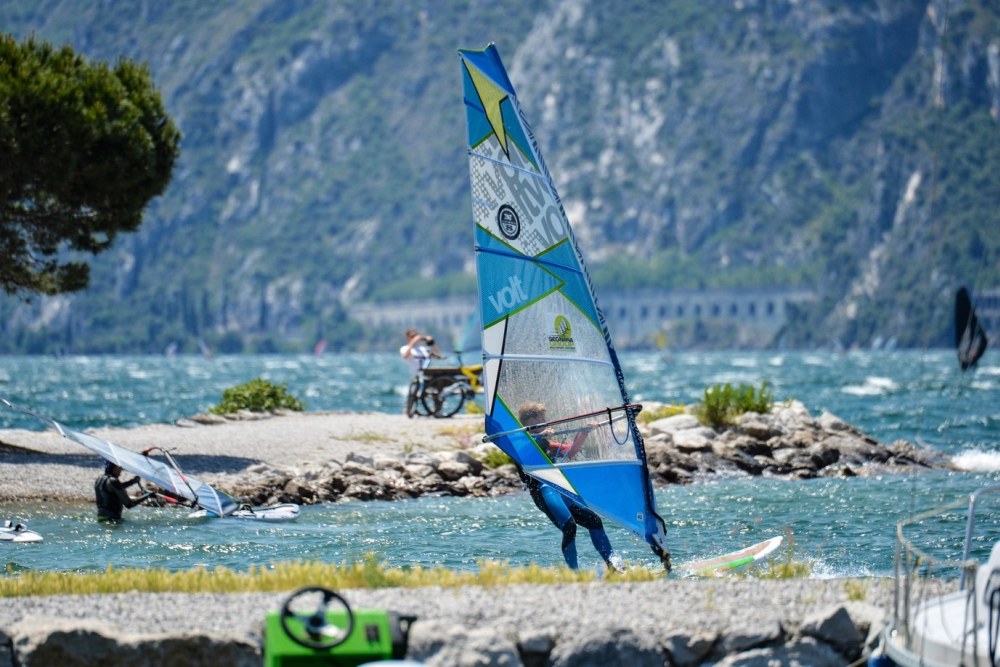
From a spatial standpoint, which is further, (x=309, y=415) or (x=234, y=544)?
(x=309, y=415)

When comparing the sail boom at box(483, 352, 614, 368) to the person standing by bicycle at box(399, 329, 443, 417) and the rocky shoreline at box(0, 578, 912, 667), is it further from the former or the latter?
the person standing by bicycle at box(399, 329, 443, 417)

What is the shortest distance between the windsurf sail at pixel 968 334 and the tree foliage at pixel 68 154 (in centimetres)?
1971

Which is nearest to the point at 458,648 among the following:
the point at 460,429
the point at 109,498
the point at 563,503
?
the point at 563,503

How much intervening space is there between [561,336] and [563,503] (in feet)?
6.03

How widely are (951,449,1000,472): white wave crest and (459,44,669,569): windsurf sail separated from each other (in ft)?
51.7

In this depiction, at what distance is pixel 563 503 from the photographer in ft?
53.3

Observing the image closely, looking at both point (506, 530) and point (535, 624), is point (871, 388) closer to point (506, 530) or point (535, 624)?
point (506, 530)

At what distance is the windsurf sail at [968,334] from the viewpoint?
40.9 feet

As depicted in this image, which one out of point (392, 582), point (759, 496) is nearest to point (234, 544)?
point (392, 582)

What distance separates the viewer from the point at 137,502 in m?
22.7

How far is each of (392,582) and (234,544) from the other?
7278 mm

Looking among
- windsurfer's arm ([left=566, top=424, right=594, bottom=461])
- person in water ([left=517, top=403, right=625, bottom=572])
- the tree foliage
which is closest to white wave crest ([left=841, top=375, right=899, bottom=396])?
the tree foliage

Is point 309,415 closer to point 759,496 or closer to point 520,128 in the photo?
point 759,496

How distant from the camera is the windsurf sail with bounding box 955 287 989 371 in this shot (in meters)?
12.5
